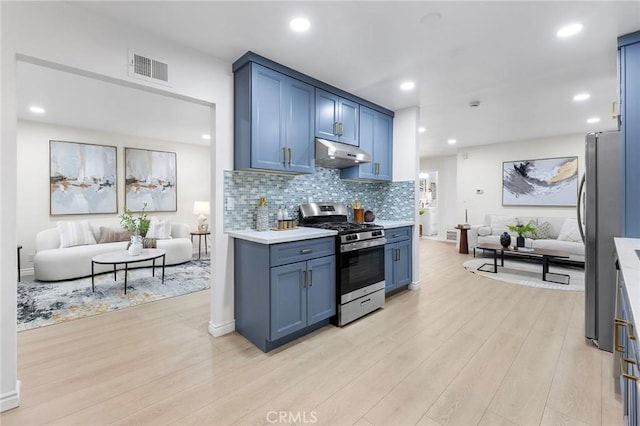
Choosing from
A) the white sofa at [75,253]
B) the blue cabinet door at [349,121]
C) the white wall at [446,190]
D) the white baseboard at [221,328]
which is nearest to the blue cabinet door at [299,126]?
the blue cabinet door at [349,121]

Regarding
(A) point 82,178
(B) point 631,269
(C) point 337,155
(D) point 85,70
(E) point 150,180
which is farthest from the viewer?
(E) point 150,180

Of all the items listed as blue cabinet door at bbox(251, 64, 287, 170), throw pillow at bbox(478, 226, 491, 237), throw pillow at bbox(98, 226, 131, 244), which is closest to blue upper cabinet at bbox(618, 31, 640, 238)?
blue cabinet door at bbox(251, 64, 287, 170)

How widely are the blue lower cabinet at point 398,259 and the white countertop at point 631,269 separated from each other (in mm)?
1963

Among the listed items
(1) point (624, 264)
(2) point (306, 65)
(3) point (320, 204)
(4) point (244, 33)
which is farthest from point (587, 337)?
(4) point (244, 33)

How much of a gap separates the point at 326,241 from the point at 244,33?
1855mm

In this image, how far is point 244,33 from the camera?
2.25 metres

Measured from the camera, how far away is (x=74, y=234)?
4793 mm

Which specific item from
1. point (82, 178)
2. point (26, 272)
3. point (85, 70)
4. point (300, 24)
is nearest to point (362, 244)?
point (300, 24)

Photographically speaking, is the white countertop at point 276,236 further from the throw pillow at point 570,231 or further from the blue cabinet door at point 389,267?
the throw pillow at point 570,231

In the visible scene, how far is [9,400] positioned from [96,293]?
7.71 ft

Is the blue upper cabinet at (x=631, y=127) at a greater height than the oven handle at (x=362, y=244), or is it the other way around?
the blue upper cabinet at (x=631, y=127)

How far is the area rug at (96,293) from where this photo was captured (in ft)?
10.1

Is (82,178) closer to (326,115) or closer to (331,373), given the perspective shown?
(326,115)

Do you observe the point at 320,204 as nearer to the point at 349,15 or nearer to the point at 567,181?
the point at 349,15
